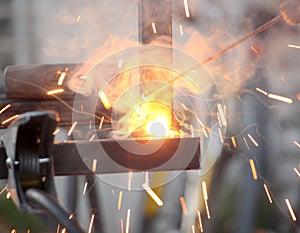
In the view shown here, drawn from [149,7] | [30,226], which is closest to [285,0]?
[149,7]

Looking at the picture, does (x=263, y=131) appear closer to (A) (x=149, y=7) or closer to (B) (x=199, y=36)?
(B) (x=199, y=36)

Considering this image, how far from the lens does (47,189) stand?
1839mm

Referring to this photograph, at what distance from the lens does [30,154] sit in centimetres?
185

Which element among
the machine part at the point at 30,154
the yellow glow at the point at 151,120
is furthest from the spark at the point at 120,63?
the machine part at the point at 30,154

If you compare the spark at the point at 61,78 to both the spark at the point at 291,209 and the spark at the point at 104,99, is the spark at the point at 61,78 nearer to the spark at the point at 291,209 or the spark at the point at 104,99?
the spark at the point at 104,99

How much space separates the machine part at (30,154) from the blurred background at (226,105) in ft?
8.03

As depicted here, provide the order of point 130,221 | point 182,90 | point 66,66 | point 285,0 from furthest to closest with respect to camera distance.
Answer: point 130,221
point 182,90
point 66,66
point 285,0

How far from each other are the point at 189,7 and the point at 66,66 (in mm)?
2189

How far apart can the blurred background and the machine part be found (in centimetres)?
245

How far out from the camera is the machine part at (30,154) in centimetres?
180

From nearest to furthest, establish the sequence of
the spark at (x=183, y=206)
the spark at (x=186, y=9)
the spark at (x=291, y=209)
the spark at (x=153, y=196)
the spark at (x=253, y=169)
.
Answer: the spark at (x=253, y=169)
the spark at (x=291, y=209)
the spark at (x=186, y=9)
the spark at (x=183, y=206)
the spark at (x=153, y=196)

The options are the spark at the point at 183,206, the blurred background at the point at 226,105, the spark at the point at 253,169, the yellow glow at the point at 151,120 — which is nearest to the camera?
the yellow glow at the point at 151,120

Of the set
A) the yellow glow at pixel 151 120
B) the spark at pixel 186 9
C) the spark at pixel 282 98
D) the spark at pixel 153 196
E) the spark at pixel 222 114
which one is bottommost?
the yellow glow at pixel 151 120

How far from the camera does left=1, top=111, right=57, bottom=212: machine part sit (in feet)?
5.92
